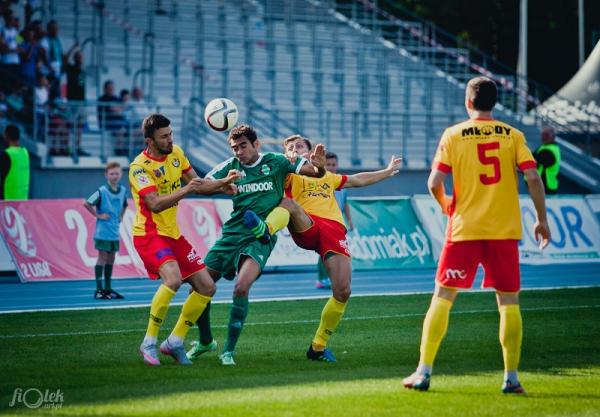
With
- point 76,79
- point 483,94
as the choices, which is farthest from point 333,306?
point 76,79

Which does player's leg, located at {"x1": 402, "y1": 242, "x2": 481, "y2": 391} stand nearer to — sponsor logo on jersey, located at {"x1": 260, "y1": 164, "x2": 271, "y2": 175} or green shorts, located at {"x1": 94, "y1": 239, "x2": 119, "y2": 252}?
sponsor logo on jersey, located at {"x1": 260, "y1": 164, "x2": 271, "y2": 175}

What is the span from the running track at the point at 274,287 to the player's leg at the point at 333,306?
5505mm

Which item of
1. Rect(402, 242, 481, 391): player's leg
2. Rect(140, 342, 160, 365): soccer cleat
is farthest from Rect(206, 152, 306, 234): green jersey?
Rect(402, 242, 481, 391): player's leg

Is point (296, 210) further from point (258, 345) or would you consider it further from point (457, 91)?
point (457, 91)

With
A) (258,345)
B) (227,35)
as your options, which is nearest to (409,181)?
(227,35)

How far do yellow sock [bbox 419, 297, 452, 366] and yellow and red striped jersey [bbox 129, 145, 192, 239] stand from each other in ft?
9.76

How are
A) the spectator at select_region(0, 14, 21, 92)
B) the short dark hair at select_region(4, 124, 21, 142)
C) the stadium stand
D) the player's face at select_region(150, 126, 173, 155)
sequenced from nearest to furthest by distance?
the player's face at select_region(150, 126, 173, 155), the short dark hair at select_region(4, 124, 21, 142), the spectator at select_region(0, 14, 21, 92), the stadium stand

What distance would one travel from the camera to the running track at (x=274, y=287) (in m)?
16.4

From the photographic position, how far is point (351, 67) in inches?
1261

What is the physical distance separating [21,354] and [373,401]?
4.29 metres

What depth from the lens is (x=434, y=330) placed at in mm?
8562

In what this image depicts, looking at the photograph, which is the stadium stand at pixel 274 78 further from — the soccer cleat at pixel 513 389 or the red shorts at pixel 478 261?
the soccer cleat at pixel 513 389

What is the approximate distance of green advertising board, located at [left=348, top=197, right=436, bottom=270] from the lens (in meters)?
21.9

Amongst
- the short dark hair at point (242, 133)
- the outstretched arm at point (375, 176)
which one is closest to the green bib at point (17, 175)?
the outstretched arm at point (375, 176)
